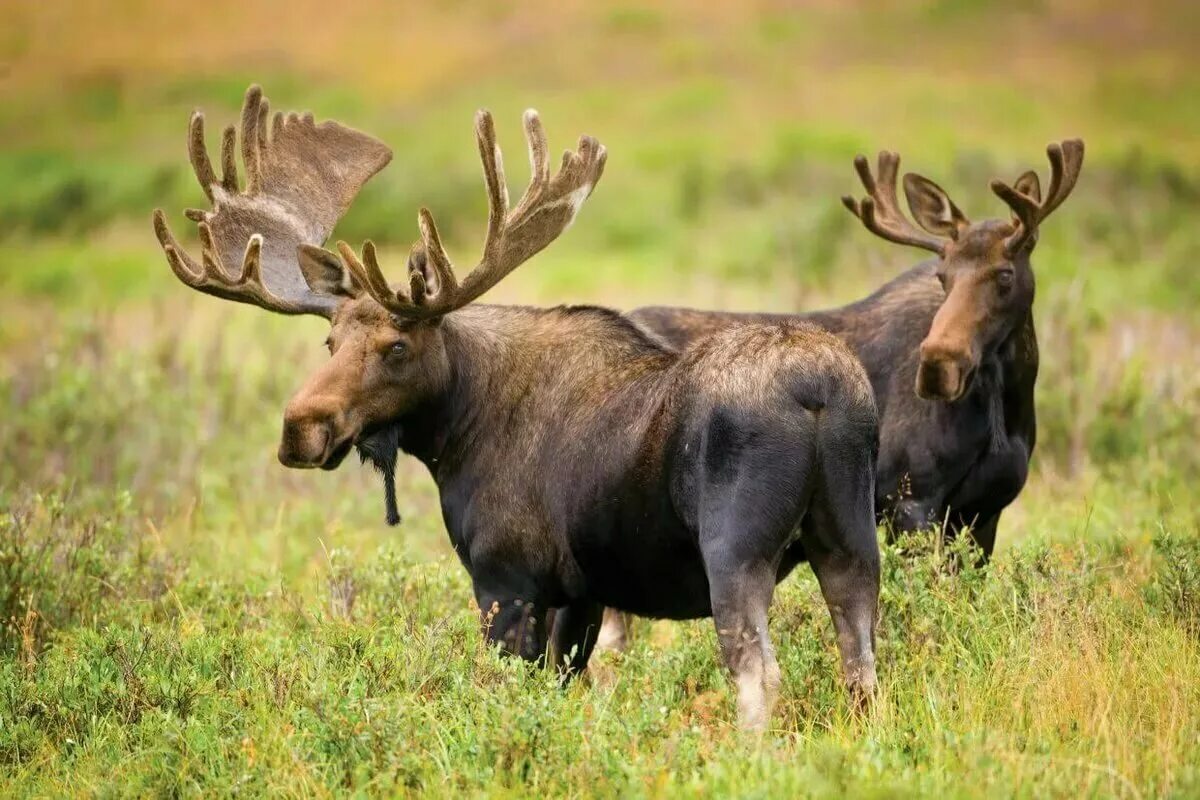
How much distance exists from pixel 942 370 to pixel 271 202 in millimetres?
3394

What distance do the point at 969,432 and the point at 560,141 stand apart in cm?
2330

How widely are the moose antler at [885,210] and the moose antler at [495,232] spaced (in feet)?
6.81

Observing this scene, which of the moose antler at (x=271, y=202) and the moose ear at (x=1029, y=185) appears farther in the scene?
the moose ear at (x=1029, y=185)

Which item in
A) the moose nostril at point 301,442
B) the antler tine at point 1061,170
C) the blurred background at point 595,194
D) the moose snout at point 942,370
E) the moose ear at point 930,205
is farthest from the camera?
the blurred background at point 595,194

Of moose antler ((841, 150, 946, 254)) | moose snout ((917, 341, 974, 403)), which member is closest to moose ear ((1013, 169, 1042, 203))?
moose antler ((841, 150, 946, 254))

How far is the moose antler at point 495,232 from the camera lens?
6652mm

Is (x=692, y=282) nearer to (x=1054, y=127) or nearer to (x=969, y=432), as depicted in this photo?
(x=969, y=432)

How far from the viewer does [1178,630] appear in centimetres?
656

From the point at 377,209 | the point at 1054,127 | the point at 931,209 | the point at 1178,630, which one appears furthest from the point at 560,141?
the point at 1178,630

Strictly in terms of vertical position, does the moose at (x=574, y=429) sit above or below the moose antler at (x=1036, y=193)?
below

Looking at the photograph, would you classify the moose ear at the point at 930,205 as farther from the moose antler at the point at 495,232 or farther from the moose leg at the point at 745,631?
the moose leg at the point at 745,631

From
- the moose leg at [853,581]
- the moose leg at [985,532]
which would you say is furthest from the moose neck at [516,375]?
the moose leg at [985,532]

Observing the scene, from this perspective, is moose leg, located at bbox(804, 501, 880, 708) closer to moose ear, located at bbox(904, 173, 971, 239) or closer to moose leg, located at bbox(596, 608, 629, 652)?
moose leg, located at bbox(596, 608, 629, 652)

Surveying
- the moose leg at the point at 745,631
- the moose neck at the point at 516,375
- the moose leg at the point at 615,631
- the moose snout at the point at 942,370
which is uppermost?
the moose snout at the point at 942,370
